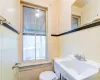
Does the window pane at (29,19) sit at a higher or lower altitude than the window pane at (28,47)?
higher

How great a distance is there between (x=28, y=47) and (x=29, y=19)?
2.10 ft

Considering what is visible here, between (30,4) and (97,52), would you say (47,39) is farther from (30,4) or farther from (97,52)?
(97,52)

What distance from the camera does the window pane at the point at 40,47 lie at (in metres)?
2.05

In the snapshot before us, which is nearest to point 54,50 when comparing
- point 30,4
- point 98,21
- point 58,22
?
point 58,22

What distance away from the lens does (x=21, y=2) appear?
5.94 feet

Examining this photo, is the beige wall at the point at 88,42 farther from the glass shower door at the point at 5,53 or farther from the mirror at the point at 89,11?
the glass shower door at the point at 5,53

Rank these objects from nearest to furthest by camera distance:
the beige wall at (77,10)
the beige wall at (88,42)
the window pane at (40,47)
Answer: the beige wall at (88,42) < the beige wall at (77,10) < the window pane at (40,47)

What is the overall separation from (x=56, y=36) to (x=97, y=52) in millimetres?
1304

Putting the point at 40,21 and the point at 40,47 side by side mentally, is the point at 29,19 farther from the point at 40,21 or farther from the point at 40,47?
the point at 40,47

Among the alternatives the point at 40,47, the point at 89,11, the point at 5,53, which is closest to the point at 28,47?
the point at 40,47

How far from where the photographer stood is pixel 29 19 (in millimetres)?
1979

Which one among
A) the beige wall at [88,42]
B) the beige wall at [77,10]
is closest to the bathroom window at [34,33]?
the beige wall at [77,10]

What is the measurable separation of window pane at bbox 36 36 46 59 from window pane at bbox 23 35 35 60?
0.10 meters

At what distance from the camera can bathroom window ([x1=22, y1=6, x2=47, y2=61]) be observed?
6.34ft
